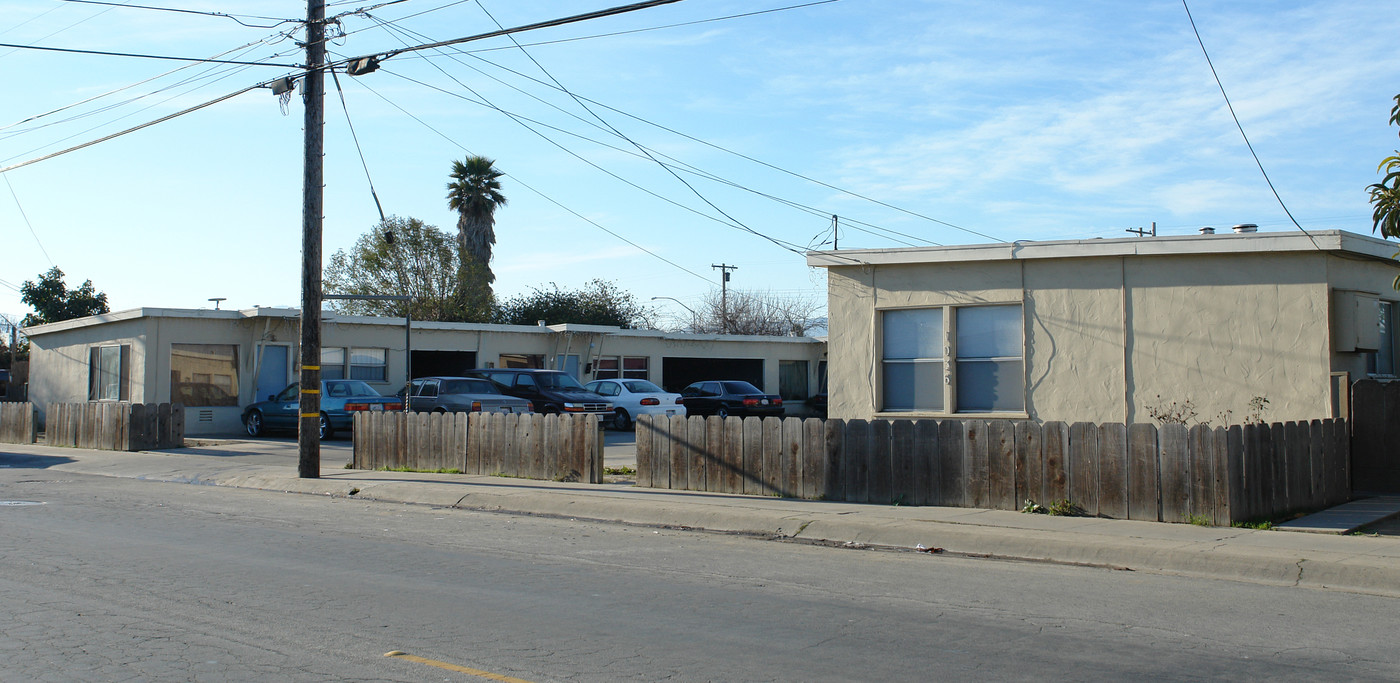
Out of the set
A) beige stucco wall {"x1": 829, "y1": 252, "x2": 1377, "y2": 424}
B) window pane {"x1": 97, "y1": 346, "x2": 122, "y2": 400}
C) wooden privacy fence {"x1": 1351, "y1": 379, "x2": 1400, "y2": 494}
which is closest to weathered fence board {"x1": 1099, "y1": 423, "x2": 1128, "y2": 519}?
beige stucco wall {"x1": 829, "y1": 252, "x2": 1377, "y2": 424}

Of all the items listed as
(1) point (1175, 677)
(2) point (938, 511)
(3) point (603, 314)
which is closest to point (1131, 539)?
(2) point (938, 511)

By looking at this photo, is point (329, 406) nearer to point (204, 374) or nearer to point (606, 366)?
point (204, 374)

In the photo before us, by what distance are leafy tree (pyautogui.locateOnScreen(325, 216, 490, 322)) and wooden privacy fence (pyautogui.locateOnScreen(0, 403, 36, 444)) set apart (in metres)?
20.5

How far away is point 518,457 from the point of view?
55.4 feet

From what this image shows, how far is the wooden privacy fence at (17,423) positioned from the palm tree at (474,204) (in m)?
24.7

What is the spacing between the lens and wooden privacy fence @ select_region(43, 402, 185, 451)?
2400 cm

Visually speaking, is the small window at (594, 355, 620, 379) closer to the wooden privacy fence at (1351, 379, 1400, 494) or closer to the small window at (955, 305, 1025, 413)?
the small window at (955, 305, 1025, 413)

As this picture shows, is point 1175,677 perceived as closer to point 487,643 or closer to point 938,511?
point 487,643

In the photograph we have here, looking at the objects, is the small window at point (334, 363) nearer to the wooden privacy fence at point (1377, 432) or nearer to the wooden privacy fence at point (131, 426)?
the wooden privacy fence at point (131, 426)

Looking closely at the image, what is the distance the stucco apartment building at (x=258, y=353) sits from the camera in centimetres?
2917

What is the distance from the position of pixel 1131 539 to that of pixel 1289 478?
268cm

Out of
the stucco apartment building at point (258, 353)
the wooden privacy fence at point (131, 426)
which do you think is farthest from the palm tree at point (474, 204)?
the wooden privacy fence at point (131, 426)

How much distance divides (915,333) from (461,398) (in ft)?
46.0

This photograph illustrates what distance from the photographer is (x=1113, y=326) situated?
14203 millimetres
